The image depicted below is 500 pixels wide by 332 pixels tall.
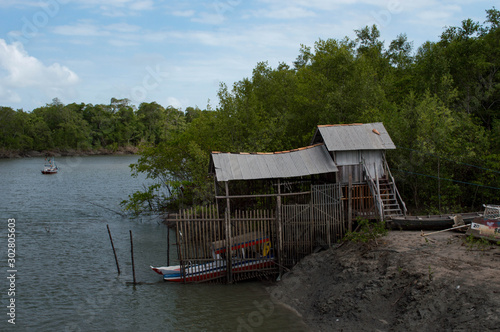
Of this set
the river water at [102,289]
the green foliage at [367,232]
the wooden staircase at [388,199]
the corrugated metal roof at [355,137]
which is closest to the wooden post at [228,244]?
the river water at [102,289]

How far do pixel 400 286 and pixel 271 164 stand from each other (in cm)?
836

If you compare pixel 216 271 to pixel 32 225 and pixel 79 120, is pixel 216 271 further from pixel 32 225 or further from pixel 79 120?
pixel 79 120

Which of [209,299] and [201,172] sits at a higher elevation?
[201,172]

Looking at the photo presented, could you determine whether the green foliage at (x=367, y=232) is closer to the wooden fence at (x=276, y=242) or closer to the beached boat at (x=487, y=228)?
the wooden fence at (x=276, y=242)

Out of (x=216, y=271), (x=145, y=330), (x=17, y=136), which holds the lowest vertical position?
(x=145, y=330)

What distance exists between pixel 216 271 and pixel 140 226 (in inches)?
630

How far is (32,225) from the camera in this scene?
3353cm

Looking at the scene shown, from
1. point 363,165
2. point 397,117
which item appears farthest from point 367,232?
point 397,117

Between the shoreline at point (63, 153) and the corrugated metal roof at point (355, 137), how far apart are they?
320 feet

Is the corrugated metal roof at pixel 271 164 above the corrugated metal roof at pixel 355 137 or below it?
below

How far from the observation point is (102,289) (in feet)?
64.1

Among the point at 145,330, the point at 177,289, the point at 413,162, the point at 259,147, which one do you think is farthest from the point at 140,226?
the point at 413,162

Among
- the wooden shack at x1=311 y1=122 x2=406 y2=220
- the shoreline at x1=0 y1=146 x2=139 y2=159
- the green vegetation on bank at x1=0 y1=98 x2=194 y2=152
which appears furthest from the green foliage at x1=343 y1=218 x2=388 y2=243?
the shoreline at x1=0 y1=146 x2=139 y2=159

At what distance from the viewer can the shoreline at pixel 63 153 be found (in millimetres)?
110375
